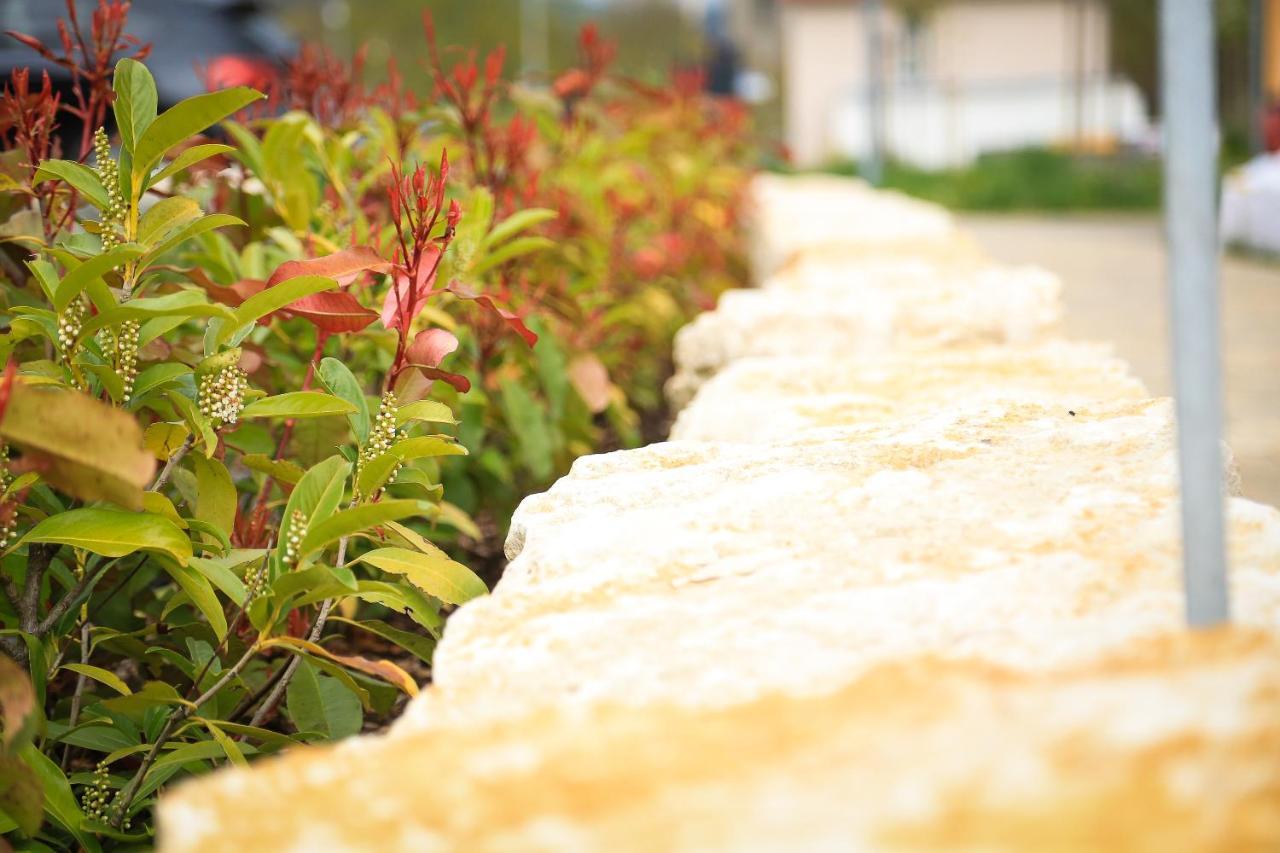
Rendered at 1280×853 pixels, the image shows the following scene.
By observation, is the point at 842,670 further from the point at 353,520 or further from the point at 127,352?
the point at 127,352

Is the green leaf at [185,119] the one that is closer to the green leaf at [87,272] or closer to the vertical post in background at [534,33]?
the green leaf at [87,272]

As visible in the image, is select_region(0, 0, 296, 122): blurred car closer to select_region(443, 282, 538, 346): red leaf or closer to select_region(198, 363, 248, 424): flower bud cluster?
→ select_region(443, 282, 538, 346): red leaf

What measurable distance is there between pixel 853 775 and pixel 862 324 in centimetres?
226

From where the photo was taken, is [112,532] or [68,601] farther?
[68,601]

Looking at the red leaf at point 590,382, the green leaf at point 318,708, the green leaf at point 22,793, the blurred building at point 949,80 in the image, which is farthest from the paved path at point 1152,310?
the blurred building at point 949,80

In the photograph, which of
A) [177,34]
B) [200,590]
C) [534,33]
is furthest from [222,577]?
[534,33]

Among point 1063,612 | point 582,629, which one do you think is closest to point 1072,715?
point 1063,612

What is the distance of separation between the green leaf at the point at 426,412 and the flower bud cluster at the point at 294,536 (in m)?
0.22

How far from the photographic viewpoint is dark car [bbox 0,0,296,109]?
6.39m

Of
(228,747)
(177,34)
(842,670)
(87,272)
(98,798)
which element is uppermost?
(177,34)

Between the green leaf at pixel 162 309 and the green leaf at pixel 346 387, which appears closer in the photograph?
the green leaf at pixel 162 309

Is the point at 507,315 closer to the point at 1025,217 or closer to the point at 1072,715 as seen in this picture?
the point at 1072,715

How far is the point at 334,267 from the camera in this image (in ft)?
6.07

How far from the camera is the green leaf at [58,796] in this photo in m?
1.67
